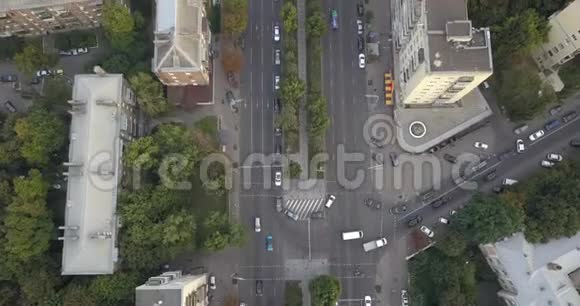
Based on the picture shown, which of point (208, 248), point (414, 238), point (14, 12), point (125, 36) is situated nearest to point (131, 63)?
point (125, 36)

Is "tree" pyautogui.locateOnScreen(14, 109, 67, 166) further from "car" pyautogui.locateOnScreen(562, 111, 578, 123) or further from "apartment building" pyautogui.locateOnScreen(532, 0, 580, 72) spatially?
"car" pyautogui.locateOnScreen(562, 111, 578, 123)

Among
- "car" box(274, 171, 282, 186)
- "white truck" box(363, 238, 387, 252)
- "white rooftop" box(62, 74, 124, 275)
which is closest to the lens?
"white rooftop" box(62, 74, 124, 275)

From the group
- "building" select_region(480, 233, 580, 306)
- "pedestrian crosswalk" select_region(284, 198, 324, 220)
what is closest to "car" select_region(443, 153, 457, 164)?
"building" select_region(480, 233, 580, 306)

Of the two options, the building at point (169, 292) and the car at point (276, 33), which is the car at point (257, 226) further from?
the car at point (276, 33)

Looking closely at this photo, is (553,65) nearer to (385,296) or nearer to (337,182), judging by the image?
(337,182)

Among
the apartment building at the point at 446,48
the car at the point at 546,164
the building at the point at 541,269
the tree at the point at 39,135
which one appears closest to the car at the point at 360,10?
the apartment building at the point at 446,48

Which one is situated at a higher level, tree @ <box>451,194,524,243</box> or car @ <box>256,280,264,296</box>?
tree @ <box>451,194,524,243</box>
